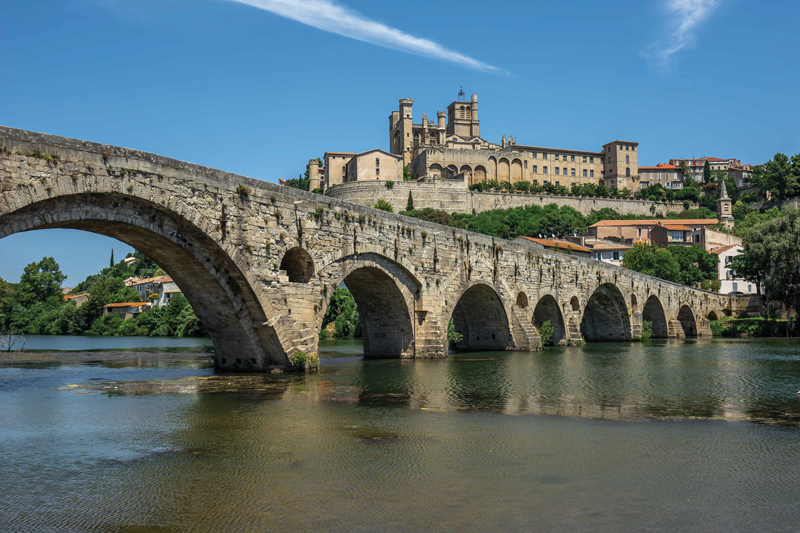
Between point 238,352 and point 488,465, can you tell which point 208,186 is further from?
point 488,465

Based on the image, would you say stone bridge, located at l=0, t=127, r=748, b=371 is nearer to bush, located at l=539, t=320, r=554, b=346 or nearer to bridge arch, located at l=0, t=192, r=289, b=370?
bridge arch, located at l=0, t=192, r=289, b=370

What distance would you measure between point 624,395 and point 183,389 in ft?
36.0

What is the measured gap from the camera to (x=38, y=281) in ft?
252

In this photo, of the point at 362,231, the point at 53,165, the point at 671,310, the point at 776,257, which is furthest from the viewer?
the point at 671,310

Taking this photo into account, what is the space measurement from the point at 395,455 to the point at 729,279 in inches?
2907

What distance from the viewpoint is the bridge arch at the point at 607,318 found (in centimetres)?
4319

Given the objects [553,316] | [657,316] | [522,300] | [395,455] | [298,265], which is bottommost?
[395,455]

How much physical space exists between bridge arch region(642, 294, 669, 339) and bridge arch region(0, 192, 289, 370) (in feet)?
123

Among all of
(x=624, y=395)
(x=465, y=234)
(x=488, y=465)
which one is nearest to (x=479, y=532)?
(x=488, y=465)

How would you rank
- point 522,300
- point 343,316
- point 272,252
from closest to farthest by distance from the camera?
point 272,252, point 522,300, point 343,316

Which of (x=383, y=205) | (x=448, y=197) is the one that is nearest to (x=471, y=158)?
(x=448, y=197)

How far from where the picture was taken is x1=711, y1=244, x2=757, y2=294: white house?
7200 centimetres

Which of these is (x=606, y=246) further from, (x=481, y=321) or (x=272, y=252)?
(x=272, y=252)

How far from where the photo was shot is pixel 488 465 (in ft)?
28.4
